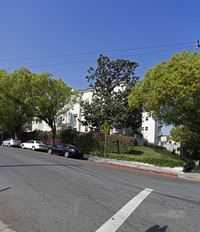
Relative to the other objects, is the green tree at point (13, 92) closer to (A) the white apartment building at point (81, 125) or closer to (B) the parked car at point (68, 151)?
(A) the white apartment building at point (81, 125)

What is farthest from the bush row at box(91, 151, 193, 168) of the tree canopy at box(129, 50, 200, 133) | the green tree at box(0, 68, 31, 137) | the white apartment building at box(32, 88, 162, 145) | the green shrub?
the green tree at box(0, 68, 31, 137)

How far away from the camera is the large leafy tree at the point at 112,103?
23359 mm

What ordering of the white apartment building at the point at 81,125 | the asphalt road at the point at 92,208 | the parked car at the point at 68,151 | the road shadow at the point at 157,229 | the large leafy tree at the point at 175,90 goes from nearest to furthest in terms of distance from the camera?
the road shadow at the point at 157,229, the asphalt road at the point at 92,208, the large leafy tree at the point at 175,90, the parked car at the point at 68,151, the white apartment building at the point at 81,125

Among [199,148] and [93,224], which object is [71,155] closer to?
[93,224]

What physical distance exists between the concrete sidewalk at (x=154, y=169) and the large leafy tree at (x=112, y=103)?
591 cm

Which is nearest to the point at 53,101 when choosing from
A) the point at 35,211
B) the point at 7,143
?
the point at 7,143

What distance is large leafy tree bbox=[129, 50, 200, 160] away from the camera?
1211cm

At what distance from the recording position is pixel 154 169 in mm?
14047

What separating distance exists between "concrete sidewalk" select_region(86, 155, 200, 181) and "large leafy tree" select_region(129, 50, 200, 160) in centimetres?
393

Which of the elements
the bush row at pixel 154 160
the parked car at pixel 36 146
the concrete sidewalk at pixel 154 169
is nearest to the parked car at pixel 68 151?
the concrete sidewalk at pixel 154 169

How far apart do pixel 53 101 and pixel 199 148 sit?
819 inches

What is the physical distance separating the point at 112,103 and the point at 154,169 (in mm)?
11404

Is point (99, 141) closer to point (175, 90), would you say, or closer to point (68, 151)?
point (68, 151)

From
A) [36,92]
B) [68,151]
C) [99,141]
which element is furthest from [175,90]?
[36,92]
